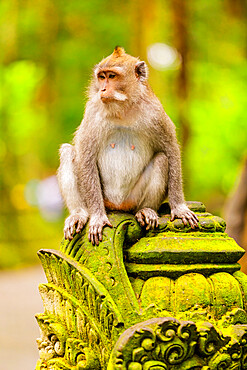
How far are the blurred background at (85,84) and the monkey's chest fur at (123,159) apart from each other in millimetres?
3995

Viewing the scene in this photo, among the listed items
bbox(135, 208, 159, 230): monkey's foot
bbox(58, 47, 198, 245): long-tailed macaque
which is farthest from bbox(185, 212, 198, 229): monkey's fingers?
bbox(135, 208, 159, 230): monkey's foot

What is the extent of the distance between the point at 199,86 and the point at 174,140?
51.8 ft

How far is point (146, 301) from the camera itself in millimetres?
4910

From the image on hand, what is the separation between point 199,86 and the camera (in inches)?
837

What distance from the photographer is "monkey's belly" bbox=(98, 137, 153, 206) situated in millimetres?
5863

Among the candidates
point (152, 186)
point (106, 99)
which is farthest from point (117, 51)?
point (152, 186)

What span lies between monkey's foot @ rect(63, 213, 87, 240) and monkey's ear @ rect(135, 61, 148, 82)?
1.55 metres

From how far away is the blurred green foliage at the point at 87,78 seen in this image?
15375mm

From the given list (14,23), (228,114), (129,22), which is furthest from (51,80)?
(228,114)

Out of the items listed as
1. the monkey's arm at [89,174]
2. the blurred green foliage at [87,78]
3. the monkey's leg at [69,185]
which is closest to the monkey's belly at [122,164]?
the monkey's arm at [89,174]

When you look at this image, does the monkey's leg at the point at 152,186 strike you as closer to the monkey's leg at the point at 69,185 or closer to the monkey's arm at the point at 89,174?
the monkey's arm at the point at 89,174

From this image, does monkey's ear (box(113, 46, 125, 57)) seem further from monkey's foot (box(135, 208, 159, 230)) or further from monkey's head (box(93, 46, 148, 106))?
monkey's foot (box(135, 208, 159, 230))

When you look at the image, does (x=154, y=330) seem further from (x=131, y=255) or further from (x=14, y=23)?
(x=14, y=23)

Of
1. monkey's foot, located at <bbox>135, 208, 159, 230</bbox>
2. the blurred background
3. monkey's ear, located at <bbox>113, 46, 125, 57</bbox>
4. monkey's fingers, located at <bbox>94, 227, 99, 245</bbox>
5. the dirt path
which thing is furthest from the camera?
the blurred background
